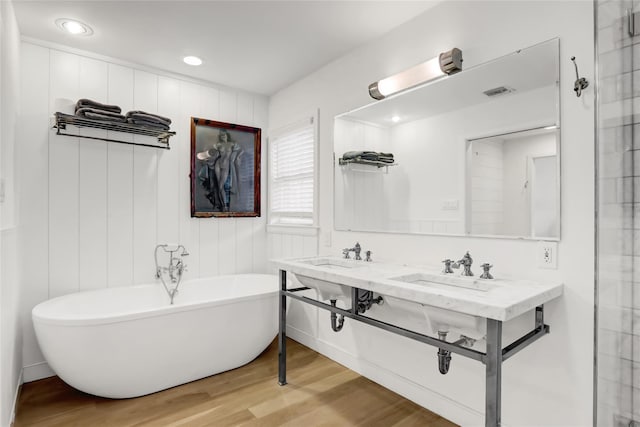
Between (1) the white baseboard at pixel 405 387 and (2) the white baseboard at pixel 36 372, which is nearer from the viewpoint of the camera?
(1) the white baseboard at pixel 405 387

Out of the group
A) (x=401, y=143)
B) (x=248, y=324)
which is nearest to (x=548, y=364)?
(x=401, y=143)

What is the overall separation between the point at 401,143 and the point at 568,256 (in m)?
1.12

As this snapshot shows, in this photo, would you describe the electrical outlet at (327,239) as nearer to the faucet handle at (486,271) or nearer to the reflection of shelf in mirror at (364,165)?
the reflection of shelf in mirror at (364,165)

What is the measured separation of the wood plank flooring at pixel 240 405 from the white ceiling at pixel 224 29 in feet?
7.78

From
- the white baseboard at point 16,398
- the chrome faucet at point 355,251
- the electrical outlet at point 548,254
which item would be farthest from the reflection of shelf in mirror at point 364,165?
the white baseboard at point 16,398

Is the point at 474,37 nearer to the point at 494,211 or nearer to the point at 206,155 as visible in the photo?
the point at 494,211

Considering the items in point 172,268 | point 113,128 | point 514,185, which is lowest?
point 172,268

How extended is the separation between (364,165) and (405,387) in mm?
1503

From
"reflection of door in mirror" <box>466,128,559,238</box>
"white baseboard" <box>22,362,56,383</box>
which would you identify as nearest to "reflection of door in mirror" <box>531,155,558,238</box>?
"reflection of door in mirror" <box>466,128,559,238</box>

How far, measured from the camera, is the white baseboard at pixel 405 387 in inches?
75.2

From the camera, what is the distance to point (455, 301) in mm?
1342

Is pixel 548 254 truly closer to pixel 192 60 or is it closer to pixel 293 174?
Result: pixel 293 174

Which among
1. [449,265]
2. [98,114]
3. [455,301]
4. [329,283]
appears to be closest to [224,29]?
[98,114]

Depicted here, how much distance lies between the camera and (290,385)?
93.5 inches
